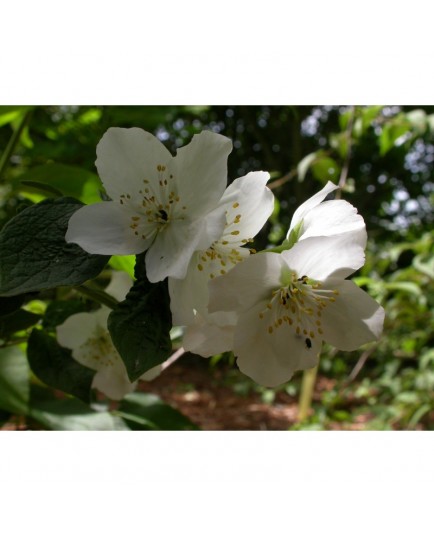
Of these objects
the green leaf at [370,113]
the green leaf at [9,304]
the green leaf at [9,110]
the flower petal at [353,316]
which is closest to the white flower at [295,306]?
the flower petal at [353,316]

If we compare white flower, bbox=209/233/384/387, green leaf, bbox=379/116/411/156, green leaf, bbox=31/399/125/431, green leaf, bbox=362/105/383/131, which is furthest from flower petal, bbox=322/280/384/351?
green leaf, bbox=379/116/411/156

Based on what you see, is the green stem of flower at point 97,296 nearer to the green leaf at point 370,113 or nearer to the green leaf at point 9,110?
the green leaf at point 9,110

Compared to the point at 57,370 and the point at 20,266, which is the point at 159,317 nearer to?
the point at 20,266

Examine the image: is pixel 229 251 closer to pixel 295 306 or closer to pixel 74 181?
pixel 295 306

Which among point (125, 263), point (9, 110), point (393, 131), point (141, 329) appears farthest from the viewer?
point (393, 131)

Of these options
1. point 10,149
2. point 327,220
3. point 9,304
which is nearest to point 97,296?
point 9,304

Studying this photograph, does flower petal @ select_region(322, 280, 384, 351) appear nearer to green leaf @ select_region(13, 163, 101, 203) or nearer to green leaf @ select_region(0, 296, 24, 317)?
green leaf @ select_region(0, 296, 24, 317)

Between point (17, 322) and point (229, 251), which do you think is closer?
point (229, 251)

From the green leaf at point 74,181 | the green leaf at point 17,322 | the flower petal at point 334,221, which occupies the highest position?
the flower petal at point 334,221
